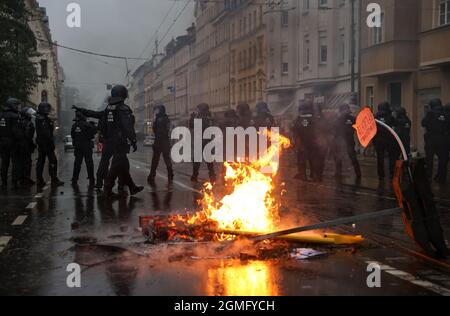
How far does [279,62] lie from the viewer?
132ft

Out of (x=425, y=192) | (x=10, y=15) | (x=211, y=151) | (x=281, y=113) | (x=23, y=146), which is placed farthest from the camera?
(x=281, y=113)

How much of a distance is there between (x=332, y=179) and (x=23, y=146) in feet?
24.7

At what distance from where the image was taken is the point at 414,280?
16.5 feet

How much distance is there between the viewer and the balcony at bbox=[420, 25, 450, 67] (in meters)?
22.7

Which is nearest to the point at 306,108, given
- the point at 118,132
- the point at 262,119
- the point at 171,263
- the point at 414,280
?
the point at 262,119

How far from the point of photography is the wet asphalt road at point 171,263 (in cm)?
478

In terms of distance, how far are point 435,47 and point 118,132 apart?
16466mm

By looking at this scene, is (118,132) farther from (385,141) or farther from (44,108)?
(385,141)

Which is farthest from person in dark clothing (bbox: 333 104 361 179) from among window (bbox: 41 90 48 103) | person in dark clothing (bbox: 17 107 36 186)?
window (bbox: 41 90 48 103)

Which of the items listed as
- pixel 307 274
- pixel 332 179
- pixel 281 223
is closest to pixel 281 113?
pixel 332 179

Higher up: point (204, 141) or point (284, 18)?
point (284, 18)

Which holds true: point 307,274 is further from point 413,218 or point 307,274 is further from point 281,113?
point 281,113

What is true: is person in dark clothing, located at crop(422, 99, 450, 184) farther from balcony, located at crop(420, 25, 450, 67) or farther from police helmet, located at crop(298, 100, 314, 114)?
balcony, located at crop(420, 25, 450, 67)

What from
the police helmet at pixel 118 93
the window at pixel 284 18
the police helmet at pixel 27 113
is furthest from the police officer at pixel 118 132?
the window at pixel 284 18
